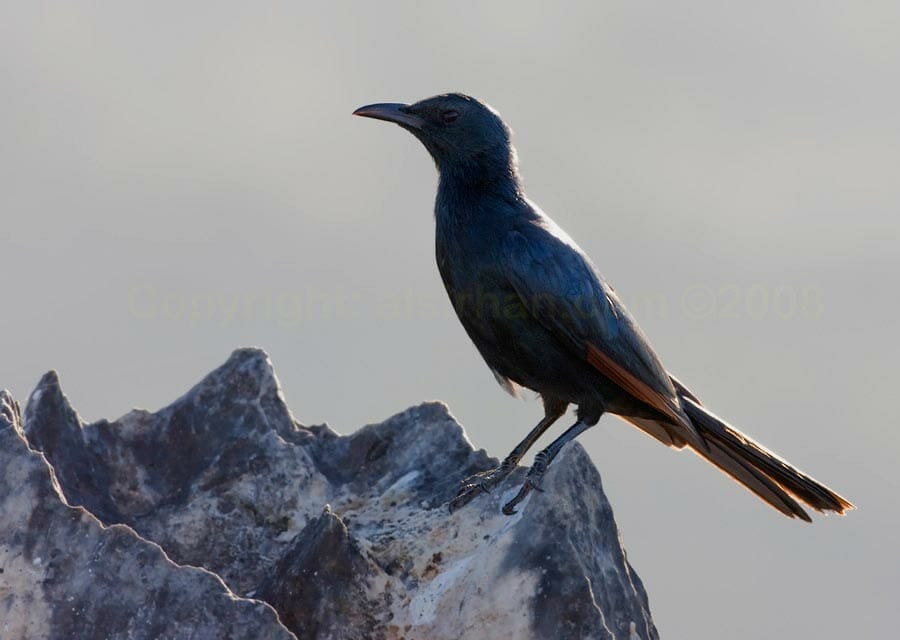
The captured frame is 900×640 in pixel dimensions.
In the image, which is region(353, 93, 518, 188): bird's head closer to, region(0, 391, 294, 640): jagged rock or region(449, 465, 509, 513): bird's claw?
region(449, 465, 509, 513): bird's claw

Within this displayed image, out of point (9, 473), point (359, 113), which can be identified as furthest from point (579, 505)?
point (359, 113)

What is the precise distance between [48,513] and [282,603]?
122 centimetres

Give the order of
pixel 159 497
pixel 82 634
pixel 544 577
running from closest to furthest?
pixel 82 634
pixel 544 577
pixel 159 497

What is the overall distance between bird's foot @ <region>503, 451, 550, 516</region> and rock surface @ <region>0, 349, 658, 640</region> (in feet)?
0.27

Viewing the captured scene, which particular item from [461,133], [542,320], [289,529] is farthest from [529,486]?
[461,133]

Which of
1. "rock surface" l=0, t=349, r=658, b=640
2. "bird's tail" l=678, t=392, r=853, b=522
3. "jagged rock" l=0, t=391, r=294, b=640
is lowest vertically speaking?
"jagged rock" l=0, t=391, r=294, b=640

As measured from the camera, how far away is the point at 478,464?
8266 mm

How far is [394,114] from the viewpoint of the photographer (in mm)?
9820

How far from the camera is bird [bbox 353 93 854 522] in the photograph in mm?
8664

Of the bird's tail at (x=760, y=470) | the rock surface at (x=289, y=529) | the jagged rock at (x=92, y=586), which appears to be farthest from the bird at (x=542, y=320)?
the jagged rock at (x=92, y=586)

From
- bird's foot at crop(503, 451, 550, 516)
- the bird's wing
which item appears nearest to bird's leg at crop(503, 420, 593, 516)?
bird's foot at crop(503, 451, 550, 516)

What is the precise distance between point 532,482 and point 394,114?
10.3ft

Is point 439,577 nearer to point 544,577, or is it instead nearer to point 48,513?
point 544,577

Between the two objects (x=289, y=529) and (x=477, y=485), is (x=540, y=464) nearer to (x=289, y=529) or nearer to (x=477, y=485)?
(x=477, y=485)
